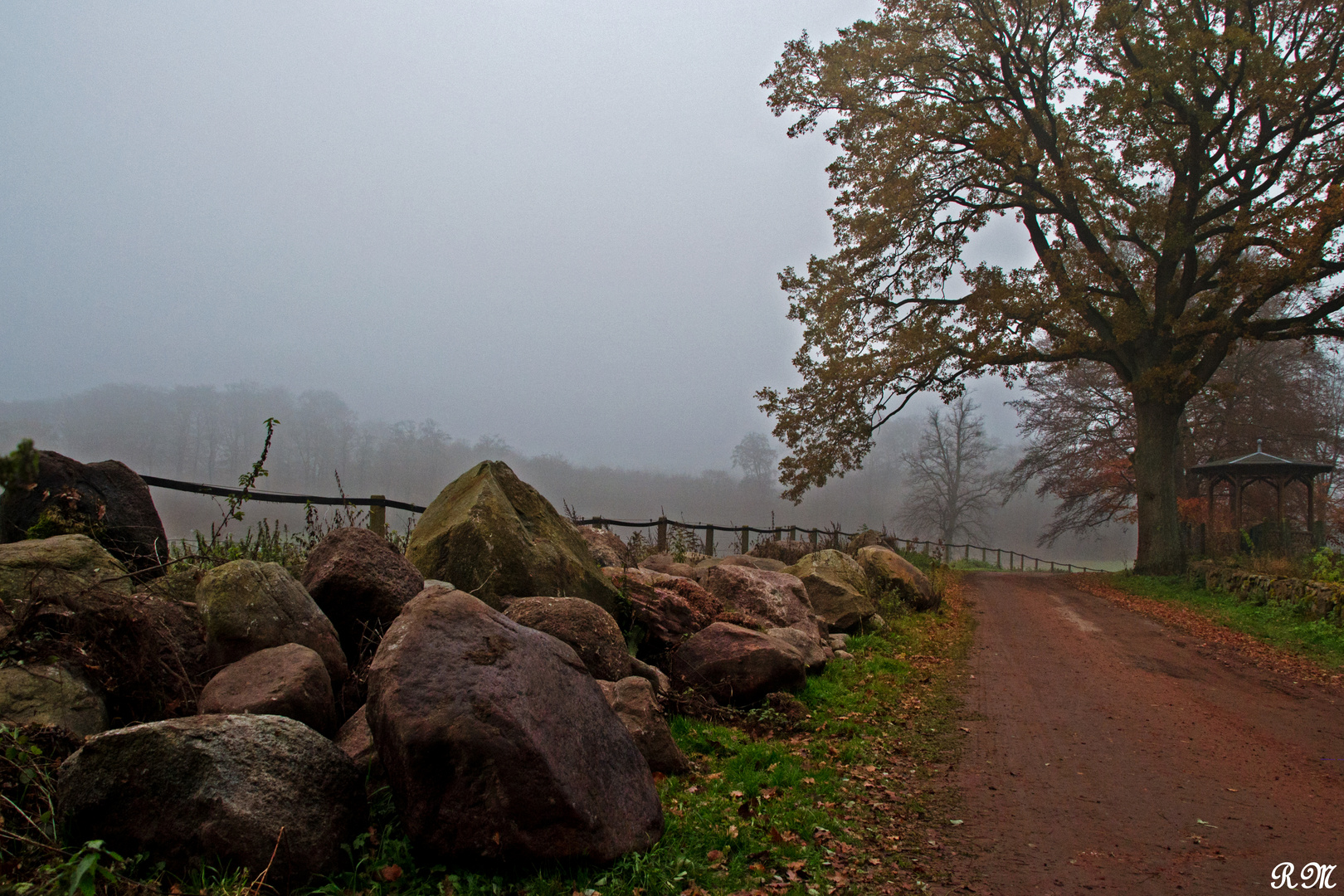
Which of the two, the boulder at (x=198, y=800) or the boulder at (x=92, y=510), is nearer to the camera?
the boulder at (x=198, y=800)

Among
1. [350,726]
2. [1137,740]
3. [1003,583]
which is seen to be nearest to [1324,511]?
[1003,583]

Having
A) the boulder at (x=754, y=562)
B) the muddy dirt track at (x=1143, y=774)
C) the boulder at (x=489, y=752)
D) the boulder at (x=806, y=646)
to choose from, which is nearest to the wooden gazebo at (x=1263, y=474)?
the muddy dirt track at (x=1143, y=774)

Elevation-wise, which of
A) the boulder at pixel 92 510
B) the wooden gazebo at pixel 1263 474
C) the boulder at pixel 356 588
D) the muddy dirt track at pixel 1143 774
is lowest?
the muddy dirt track at pixel 1143 774

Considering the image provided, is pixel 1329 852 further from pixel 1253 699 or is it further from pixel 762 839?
pixel 1253 699

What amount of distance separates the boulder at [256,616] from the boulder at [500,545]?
58.7 inches

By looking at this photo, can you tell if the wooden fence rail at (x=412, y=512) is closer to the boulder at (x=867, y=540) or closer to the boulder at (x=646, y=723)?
the boulder at (x=867, y=540)

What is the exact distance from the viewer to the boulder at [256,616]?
162 inches

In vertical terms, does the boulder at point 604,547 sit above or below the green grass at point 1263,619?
above

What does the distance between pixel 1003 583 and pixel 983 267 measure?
8.86m

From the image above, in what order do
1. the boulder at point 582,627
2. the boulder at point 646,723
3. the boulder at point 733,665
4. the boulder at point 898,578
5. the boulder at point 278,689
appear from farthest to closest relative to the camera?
the boulder at point 898,578 → the boulder at point 733,665 → the boulder at point 582,627 → the boulder at point 646,723 → the boulder at point 278,689

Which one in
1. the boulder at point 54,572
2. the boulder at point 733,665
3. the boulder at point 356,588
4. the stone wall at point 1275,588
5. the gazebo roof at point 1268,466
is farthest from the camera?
the gazebo roof at point 1268,466

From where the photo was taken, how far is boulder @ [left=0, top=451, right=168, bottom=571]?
494cm

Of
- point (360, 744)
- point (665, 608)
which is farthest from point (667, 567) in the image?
point (360, 744)

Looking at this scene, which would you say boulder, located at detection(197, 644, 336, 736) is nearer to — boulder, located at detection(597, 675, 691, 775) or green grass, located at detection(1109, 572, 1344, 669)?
boulder, located at detection(597, 675, 691, 775)
